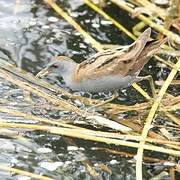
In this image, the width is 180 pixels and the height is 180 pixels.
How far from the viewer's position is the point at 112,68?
4.42 metres

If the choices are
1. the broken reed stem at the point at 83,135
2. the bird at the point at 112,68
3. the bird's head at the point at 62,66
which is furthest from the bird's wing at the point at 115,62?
the broken reed stem at the point at 83,135

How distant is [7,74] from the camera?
4.96 metres

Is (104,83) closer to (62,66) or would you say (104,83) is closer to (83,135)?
(62,66)

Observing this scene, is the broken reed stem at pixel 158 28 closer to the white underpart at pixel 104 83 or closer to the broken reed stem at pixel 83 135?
the white underpart at pixel 104 83

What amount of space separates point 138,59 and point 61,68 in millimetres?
630

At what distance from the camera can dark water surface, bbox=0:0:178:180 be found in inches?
159

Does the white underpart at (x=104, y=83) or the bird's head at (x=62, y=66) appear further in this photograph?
the bird's head at (x=62, y=66)

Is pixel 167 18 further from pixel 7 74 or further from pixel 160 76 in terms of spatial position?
pixel 7 74

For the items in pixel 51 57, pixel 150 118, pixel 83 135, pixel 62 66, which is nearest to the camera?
pixel 83 135

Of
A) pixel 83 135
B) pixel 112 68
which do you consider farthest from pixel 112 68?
pixel 83 135

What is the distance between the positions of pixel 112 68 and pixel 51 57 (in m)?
1.13

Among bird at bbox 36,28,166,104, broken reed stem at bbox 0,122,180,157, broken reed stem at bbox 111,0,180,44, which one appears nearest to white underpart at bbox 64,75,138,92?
bird at bbox 36,28,166,104

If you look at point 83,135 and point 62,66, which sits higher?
point 62,66

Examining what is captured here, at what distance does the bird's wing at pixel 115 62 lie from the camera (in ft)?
14.5
